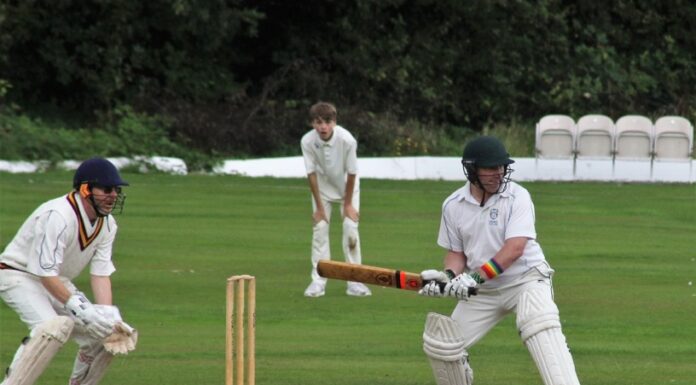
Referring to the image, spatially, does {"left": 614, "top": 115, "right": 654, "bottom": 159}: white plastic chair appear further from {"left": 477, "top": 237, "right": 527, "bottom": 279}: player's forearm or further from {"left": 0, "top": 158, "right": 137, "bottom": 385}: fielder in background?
{"left": 0, "top": 158, "right": 137, "bottom": 385}: fielder in background

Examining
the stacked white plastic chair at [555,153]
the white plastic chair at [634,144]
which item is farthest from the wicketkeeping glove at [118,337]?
the white plastic chair at [634,144]

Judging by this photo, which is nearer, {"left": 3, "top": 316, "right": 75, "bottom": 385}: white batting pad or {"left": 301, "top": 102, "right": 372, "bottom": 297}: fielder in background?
{"left": 3, "top": 316, "right": 75, "bottom": 385}: white batting pad

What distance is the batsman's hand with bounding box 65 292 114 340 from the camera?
23.8 ft

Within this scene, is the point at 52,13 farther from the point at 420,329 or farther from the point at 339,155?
the point at 420,329

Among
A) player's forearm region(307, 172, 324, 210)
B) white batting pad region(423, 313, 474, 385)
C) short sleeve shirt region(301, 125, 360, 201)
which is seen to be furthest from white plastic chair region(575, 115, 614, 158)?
white batting pad region(423, 313, 474, 385)

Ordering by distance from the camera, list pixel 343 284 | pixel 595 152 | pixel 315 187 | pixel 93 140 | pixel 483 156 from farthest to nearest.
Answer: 1. pixel 93 140
2. pixel 595 152
3. pixel 343 284
4. pixel 315 187
5. pixel 483 156

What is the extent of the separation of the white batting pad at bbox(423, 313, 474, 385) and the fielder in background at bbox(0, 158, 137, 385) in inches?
55.3

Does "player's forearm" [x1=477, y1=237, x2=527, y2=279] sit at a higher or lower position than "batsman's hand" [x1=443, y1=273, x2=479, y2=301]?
higher

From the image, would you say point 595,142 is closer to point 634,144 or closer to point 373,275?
point 634,144

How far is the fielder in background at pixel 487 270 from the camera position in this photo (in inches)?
288

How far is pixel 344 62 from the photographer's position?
31672 millimetres

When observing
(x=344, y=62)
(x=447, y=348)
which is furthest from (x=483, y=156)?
(x=344, y=62)

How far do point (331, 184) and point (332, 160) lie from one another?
283 mm

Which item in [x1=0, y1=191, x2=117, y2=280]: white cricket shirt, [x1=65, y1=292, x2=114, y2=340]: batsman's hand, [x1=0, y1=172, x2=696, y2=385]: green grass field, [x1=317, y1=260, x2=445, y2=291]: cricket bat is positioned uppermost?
[x1=0, y1=191, x2=117, y2=280]: white cricket shirt
